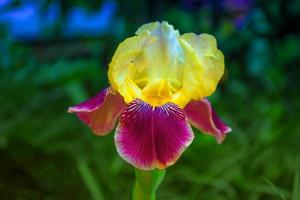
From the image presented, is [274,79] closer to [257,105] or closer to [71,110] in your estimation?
[257,105]

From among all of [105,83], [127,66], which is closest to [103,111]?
[127,66]

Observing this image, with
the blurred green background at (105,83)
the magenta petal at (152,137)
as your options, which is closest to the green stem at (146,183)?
the magenta petal at (152,137)

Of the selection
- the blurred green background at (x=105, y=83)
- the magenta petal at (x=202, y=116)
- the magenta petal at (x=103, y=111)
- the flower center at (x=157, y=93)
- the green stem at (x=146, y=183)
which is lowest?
the blurred green background at (x=105, y=83)

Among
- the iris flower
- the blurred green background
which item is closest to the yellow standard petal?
the iris flower

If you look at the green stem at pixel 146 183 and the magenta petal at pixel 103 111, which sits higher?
the magenta petal at pixel 103 111

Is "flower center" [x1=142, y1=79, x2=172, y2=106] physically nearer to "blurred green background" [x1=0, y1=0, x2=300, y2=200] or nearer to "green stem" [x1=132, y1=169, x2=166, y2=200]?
"green stem" [x1=132, y1=169, x2=166, y2=200]

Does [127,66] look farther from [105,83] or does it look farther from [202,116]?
[105,83]

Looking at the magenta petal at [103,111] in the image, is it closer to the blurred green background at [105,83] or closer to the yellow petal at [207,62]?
the yellow petal at [207,62]
